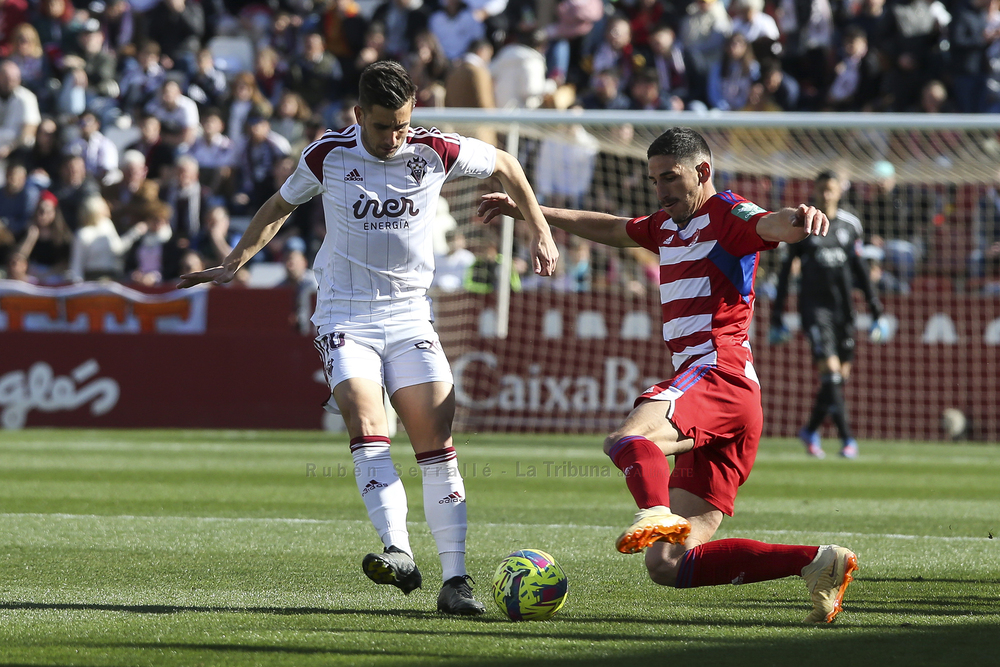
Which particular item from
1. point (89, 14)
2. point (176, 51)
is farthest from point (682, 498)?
point (89, 14)

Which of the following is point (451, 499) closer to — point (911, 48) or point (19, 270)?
point (19, 270)

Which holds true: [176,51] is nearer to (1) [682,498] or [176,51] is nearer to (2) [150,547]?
(2) [150,547]

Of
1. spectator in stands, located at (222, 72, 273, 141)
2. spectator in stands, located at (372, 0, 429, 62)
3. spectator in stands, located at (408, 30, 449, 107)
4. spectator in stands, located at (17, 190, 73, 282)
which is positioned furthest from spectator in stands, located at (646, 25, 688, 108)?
spectator in stands, located at (17, 190, 73, 282)

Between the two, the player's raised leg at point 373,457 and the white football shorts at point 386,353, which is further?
the white football shorts at point 386,353

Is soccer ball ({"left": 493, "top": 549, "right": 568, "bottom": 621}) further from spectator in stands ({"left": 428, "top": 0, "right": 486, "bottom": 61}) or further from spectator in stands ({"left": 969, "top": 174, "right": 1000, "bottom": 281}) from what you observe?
spectator in stands ({"left": 428, "top": 0, "right": 486, "bottom": 61})

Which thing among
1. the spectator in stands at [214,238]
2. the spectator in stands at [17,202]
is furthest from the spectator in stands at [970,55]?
the spectator in stands at [17,202]

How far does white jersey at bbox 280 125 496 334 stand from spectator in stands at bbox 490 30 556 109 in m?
11.7

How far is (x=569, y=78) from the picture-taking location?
18.6m

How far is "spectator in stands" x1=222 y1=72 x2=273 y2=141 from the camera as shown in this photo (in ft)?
61.7

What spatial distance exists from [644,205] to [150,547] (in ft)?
33.5

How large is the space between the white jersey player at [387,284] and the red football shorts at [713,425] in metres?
0.79

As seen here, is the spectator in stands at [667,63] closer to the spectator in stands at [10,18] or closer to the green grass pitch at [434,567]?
the green grass pitch at [434,567]

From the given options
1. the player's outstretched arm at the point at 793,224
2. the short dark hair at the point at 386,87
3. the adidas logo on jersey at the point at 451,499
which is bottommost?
the adidas logo on jersey at the point at 451,499

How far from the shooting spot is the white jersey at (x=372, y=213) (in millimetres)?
5152
